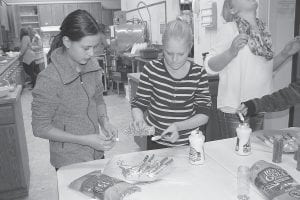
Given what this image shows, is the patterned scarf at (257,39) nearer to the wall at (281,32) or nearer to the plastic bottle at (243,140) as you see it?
the plastic bottle at (243,140)

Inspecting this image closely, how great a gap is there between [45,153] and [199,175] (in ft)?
9.49

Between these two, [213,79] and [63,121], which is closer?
[63,121]

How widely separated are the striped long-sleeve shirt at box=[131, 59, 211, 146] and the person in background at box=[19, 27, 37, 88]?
255 inches

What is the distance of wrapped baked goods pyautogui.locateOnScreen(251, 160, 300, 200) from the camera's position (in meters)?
1.08

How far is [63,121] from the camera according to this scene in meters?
1.55

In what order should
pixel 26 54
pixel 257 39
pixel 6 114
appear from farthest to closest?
pixel 26 54 < pixel 6 114 < pixel 257 39

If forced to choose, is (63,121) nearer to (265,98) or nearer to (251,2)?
(265,98)

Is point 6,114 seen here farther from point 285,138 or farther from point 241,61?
point 285,138

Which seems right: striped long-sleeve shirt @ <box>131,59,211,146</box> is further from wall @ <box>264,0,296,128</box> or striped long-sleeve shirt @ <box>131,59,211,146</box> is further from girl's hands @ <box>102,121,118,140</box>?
wall @ <box>264,0,296,128</box>

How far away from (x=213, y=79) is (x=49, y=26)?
863 cm

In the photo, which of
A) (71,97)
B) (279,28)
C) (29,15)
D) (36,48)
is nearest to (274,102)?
(71,97)

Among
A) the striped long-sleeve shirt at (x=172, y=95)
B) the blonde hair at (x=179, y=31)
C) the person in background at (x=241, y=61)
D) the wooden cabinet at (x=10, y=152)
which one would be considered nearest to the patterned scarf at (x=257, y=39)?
the person in background at (x=241, y=61)

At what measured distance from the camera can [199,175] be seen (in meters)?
1.34

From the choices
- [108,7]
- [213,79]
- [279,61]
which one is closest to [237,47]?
[279,61]
